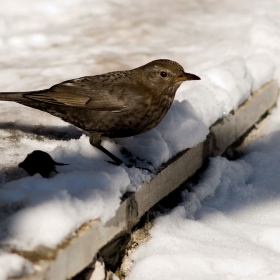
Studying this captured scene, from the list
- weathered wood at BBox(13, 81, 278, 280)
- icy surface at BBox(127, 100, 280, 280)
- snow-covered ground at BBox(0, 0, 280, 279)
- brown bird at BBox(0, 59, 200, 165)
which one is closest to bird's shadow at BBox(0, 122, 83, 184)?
snow-covered ground at BBox(0, 0, 280, 279)

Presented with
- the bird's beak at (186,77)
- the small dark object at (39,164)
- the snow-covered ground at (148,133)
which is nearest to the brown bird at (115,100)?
the bird's beak at (186,77)

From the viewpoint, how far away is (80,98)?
435 centimetres

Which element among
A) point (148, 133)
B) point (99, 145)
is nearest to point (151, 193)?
point (99, 145)

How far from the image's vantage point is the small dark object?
3.53 metres

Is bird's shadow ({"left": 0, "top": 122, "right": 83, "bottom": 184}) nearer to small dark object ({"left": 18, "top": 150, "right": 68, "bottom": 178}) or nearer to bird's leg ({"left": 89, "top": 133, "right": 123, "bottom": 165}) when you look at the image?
bird's leg ({"left": 89, "top": 133, "right": 123, "bottom": 165})

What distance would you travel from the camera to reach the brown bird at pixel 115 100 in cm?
418

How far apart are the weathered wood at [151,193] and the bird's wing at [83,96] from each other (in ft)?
1.83

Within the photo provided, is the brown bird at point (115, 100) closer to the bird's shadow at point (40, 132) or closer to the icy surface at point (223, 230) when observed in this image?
the bird's shadow at point (40, 132)

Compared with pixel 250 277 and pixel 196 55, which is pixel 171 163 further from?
pixel 196 55

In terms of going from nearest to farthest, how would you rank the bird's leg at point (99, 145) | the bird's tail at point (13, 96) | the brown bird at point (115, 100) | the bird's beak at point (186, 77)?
the bird's leg at point (99, 145), the brown bird at point (115, 100), the bird's beak at point (186, 77), the bird's tail at point (13, 96)

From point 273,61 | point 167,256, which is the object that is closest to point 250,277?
point 167,256

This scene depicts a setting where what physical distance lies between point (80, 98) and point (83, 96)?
0.08 feet

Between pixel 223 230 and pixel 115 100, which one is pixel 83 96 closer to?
pixel 115 100

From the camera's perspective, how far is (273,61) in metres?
6.02
